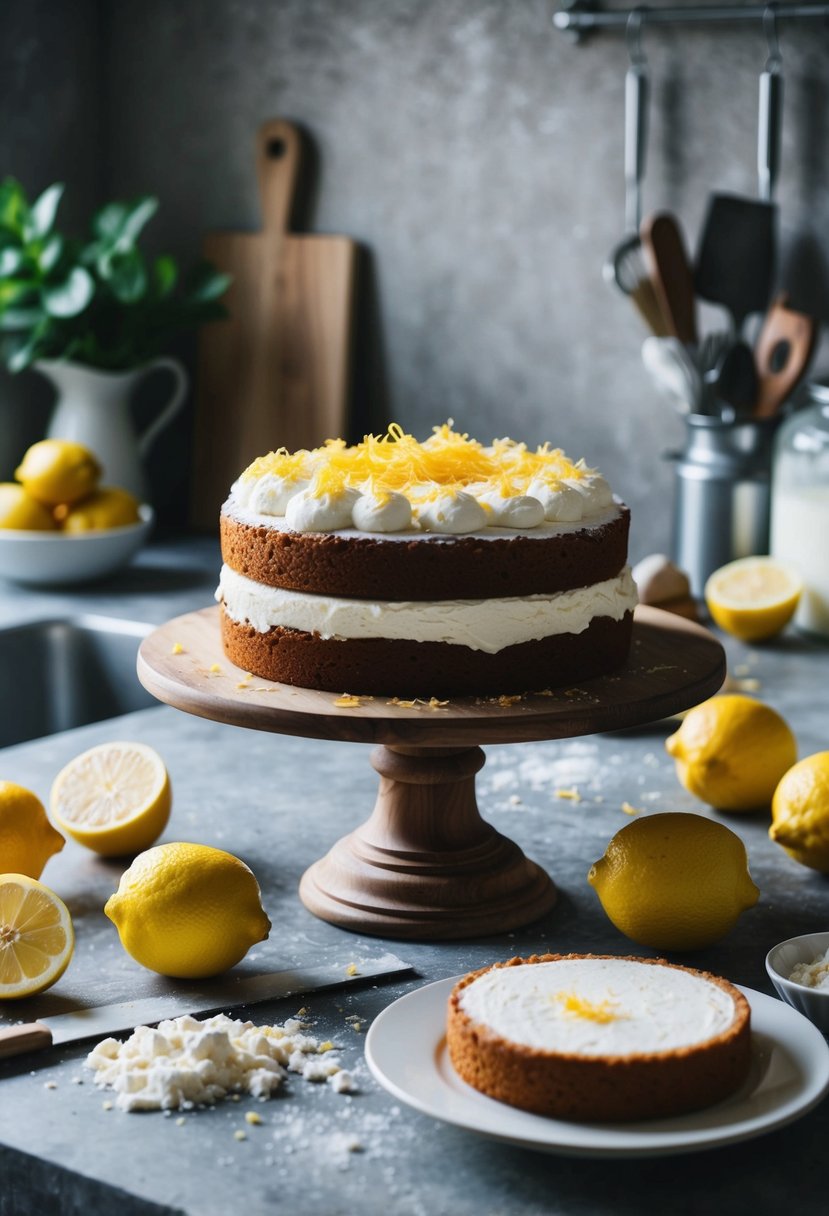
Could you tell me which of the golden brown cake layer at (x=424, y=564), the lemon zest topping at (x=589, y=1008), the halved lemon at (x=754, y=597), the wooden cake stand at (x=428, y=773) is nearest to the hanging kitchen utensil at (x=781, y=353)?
the halved lemon at (x=754, y=597)

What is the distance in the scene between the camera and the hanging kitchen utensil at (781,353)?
229 centimetres

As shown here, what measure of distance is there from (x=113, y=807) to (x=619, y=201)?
1476 millimetres

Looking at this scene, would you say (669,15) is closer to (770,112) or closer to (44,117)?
(770,112)

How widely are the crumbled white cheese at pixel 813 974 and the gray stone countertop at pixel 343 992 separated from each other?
84 mm

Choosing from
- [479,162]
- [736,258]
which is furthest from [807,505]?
[479,162]

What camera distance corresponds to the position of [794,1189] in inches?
36.9

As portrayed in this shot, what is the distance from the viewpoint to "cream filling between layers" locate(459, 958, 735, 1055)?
0.94m

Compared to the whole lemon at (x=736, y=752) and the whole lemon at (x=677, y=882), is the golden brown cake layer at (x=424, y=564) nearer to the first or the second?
the whole lemon at (x=677, y=882)

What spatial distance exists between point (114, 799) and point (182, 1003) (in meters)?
0.34

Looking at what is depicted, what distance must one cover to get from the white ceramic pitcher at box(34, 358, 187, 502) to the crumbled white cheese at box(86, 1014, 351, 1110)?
175 centimetres

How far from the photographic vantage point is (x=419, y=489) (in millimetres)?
1313

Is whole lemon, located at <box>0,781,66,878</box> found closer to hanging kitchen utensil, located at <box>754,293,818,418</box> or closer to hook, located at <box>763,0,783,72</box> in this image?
hanging kitchen utensil, located at <box>754,293,818,418</box>

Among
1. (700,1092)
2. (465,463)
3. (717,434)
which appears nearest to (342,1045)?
(700,1092)

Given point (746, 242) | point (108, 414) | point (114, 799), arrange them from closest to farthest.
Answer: point (114, 799)
point (746, 242)
point (108, 414)
